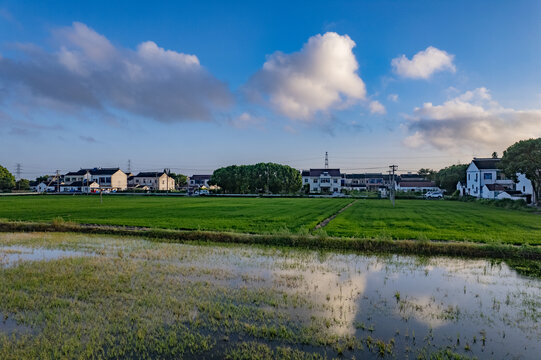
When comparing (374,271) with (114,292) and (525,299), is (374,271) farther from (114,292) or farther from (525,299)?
(114,292)

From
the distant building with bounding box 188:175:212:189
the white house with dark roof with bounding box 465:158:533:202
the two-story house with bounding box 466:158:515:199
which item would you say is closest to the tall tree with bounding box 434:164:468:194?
the white house with dark roof with bounding box 465:158:533:202

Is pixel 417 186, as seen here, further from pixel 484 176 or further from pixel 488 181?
pixel 488 181

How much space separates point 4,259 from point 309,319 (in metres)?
13.5

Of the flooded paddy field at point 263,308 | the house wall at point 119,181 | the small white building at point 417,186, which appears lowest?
the flooded paddy field at point 263,308

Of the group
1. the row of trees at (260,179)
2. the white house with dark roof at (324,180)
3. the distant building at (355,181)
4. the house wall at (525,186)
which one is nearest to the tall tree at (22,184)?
the row of trees at (260,179)

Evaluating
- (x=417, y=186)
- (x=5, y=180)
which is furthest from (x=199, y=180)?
(x=417, y=186)

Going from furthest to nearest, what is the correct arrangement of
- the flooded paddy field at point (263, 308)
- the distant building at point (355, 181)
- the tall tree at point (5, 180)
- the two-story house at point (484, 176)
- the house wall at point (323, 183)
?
the distant building at point (355, 181), the tall tree at point (5, 180), the house wall at point (323, 183), the two-story house at point (484, 176), the flooded paddy field at point (263, 308)

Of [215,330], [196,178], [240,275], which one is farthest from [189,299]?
[196,178]

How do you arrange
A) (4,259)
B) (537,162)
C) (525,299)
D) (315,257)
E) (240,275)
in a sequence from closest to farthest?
(525,299) → (240,275) → (4,259) → (315,257) → (537,162)

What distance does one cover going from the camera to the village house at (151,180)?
384 ft

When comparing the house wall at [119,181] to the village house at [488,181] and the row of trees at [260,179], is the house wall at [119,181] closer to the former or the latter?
the row of trees at [260,179]

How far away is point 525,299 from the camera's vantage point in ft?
29.6

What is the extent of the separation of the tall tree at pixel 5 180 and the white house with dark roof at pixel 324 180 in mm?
91057

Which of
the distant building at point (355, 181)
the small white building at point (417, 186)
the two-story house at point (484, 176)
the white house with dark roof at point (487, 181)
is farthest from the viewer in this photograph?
the distant building at point (355, 181)
